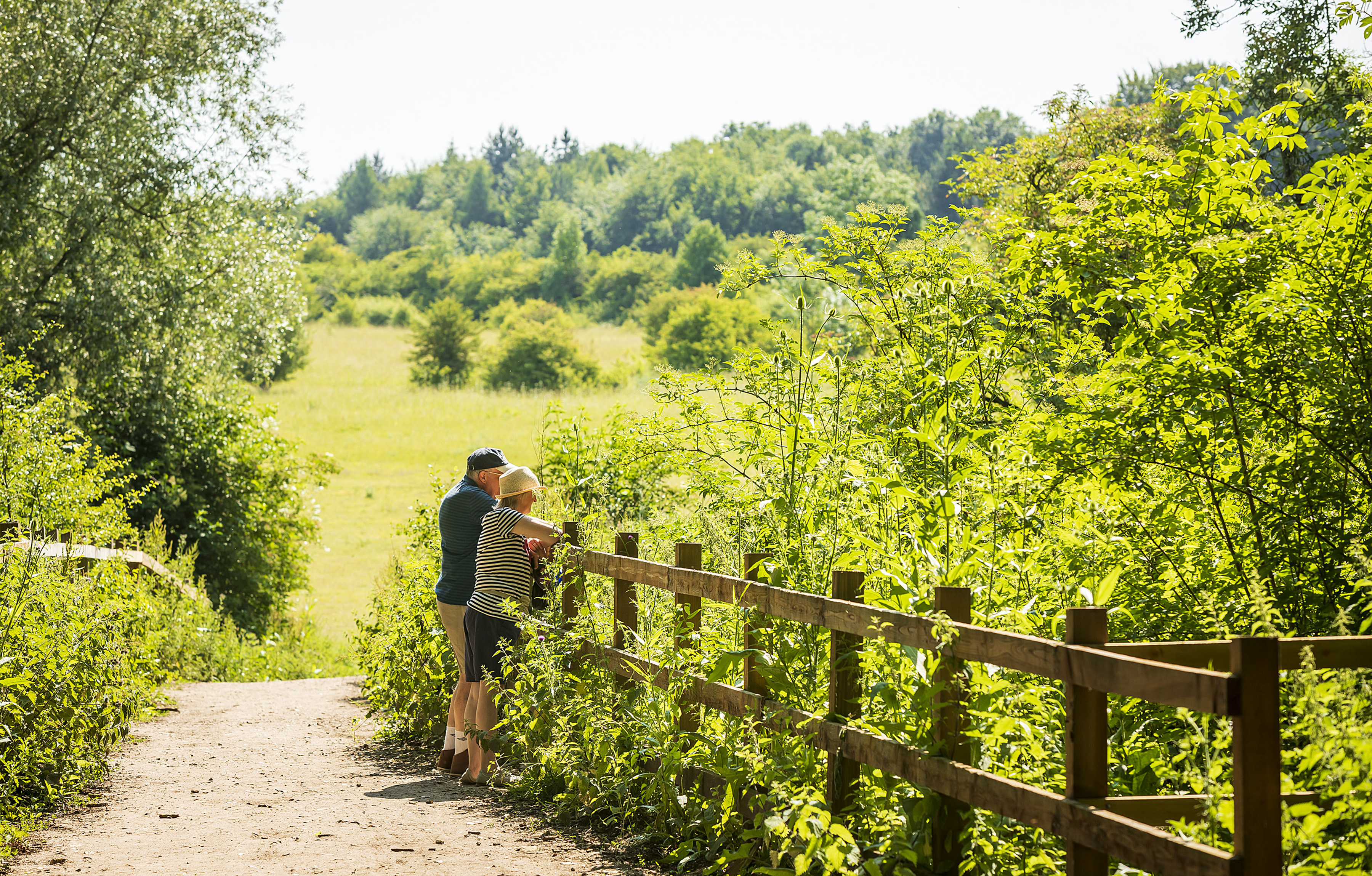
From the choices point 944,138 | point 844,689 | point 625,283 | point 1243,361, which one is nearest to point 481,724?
point 844,689

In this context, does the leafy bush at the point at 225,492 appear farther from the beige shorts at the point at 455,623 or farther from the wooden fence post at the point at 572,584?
the wooden fence post at the point at 572,584

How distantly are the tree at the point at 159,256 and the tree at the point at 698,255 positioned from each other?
84985mm

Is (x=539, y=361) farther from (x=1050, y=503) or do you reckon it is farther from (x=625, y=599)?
(x=1050, y=503)

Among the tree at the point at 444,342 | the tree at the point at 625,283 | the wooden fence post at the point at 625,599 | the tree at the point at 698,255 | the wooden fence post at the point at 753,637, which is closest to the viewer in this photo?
the wooden fence post at the point at 753,637

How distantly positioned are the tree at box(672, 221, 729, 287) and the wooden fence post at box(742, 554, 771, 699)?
322ft

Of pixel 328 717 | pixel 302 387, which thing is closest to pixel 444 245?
pixel 302 387

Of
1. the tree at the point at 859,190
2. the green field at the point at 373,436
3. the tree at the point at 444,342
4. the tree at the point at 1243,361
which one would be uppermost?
the tree at the point at 859,190

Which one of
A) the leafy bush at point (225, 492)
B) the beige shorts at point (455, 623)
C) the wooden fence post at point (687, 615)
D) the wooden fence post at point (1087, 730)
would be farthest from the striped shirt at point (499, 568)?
the leafy bush at point (225, 492)

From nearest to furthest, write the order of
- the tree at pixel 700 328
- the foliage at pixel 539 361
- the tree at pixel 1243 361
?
the tree at pixel 1243 361 → the foliage at pixel 539 361 → the tree at pixel 700 328

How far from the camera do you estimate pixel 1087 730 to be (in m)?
2.91

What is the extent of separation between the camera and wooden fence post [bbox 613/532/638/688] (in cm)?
553

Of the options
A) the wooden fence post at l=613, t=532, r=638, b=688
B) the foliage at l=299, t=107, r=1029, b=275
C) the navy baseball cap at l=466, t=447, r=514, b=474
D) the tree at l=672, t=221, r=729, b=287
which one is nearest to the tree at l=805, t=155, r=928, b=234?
the foliage at l=299, t=107, r=1029, b=275

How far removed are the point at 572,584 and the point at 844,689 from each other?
2.35 m

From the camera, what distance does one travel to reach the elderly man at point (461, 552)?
6.26 m
